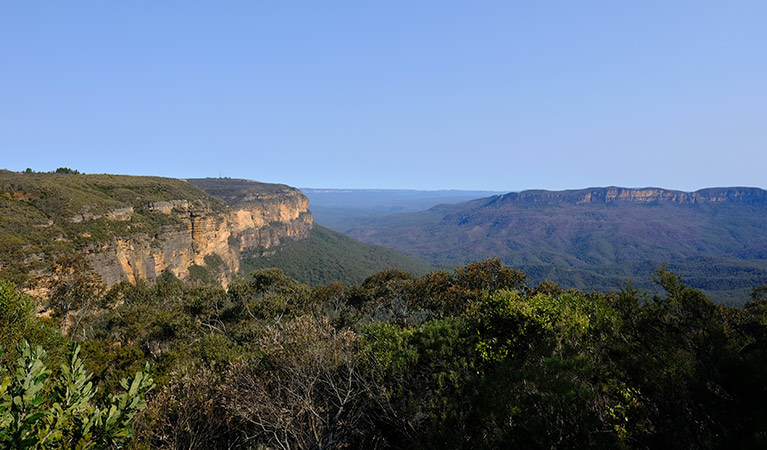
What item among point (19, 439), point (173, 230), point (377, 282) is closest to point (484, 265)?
point (377, 282)

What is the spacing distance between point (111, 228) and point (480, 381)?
5410 centimetres

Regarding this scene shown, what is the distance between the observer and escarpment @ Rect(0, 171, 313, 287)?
34.9 metres

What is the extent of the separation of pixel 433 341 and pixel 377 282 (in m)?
23.8

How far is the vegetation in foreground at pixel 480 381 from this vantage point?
5.96m

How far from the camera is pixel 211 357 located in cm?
1809

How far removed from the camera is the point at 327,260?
11762 cm

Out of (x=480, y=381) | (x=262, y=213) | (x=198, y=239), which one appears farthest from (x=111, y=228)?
(x=262, y=213)

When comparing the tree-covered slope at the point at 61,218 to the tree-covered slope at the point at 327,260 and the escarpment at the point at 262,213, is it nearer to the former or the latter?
the escarpment at the point at 262,213

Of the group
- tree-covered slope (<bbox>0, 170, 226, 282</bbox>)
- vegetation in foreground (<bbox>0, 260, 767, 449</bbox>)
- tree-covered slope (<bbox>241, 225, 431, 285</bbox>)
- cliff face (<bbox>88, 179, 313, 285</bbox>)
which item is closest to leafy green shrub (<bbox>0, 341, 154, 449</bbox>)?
vegetation in foreground (<bbox>0, 260, 767, 449</bbox>)

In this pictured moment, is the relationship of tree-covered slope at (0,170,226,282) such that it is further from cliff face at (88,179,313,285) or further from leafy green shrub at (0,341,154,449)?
leafy green shrub at (0,341,154,449)

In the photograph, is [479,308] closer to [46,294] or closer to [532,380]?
[532,380]

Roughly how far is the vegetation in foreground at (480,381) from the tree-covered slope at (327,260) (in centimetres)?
8533

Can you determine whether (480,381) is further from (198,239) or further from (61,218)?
(198,239)

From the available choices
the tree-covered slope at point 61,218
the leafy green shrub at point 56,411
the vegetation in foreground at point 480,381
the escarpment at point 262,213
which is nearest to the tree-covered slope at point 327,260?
the escarpment at point 262,213
